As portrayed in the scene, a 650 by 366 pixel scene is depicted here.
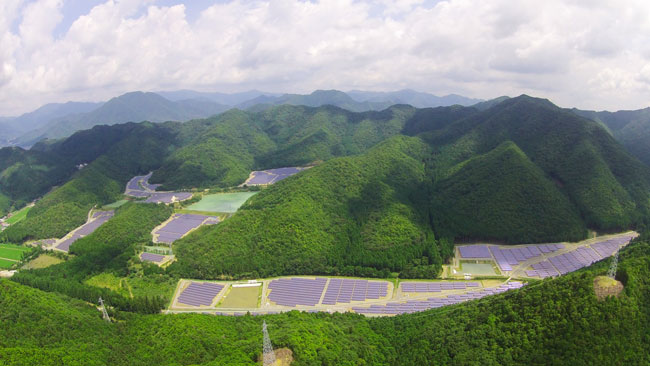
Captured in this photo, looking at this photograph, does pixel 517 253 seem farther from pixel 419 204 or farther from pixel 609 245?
pixel 419 204

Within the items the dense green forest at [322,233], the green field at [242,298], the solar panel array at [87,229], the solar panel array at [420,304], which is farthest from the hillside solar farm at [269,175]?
the solar panel array at [420,304]

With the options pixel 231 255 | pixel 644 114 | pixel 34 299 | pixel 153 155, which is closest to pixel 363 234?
pixel 231 255

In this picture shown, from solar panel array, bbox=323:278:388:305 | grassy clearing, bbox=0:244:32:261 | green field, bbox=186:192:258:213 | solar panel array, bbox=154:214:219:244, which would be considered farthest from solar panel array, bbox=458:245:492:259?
grassy clearing, bbox=0:244:32:261

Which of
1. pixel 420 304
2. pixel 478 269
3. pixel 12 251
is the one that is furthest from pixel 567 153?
pixel 12 251

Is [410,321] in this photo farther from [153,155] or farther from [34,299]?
[153,155]

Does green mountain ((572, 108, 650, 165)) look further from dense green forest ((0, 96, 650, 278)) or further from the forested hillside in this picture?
the forested hillside

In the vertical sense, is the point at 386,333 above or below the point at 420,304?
above
